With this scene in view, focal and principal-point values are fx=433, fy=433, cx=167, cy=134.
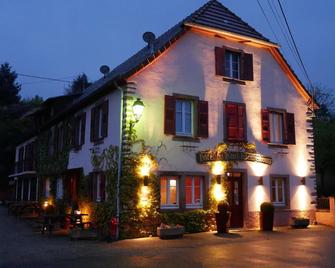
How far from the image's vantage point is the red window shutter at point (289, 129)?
1930 cm

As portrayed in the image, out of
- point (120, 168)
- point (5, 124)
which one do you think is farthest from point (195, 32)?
point (5, 124)

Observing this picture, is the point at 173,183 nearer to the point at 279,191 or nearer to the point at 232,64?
the point at 279,191

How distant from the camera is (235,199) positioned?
17.8 meters

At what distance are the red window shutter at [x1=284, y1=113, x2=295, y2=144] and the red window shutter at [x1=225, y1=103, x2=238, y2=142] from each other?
9.29 feet

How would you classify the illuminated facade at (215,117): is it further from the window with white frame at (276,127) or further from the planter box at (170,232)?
the planter box at (170,232)

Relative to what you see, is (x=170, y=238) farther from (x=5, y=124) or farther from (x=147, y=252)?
(x=5, y=124)

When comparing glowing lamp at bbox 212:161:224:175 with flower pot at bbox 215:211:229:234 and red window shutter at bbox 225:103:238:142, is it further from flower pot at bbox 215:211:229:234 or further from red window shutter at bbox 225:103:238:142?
flower pot at bbox 215:211:229:234

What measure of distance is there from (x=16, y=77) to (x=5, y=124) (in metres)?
15.7

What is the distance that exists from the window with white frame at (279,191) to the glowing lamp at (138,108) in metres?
6.99

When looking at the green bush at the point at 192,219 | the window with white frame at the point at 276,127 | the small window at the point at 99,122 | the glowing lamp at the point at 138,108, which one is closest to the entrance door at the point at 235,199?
the green bush at the point at 192,219

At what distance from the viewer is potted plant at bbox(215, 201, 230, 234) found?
16.0 meters

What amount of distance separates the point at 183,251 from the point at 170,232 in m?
3.00

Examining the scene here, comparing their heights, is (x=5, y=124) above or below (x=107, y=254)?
above

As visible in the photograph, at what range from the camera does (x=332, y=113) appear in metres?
48.0
